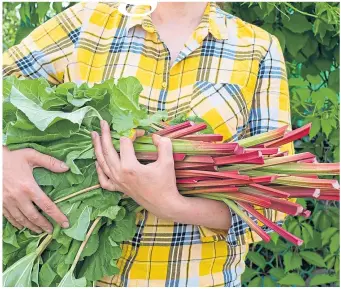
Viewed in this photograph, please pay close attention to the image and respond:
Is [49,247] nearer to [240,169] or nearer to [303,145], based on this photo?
[240,169]

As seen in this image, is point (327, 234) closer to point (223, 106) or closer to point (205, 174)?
point (223, 106)

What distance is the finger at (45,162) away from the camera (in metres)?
1.32

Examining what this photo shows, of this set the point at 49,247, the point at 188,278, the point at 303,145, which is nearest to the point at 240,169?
the point at 188,278

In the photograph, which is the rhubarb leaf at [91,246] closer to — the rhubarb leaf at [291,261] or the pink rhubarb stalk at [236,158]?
the pink rhubarb stalk at [236,158]

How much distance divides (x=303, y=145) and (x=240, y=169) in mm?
1104

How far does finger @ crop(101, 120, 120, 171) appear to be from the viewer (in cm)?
129

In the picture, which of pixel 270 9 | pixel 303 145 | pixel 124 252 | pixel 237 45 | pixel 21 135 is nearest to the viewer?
pixel 21 135

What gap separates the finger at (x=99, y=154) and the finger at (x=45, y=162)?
69 mm

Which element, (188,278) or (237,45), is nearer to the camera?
(188,278)

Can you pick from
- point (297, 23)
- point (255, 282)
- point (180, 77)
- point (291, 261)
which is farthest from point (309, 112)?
point (180, 77)

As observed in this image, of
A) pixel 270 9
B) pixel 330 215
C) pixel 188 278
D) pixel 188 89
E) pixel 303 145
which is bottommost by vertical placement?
pixel 330 215

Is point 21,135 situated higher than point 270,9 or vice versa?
point 21,135

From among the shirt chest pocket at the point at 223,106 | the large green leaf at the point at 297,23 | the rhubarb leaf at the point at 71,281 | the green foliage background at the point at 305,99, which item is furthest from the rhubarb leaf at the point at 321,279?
the rhubarb leaf at the point at 71,281

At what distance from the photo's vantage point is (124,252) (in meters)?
1.46
